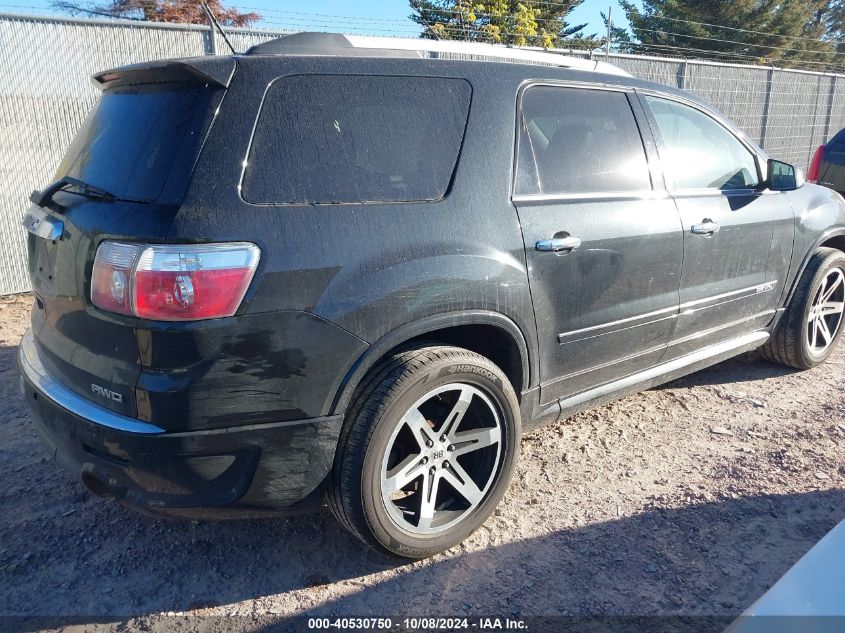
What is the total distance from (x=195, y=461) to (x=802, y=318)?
3.96m

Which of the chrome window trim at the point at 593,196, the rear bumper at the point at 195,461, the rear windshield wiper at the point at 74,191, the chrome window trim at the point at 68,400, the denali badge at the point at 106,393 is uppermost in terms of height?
the rear windshield wiper at the point at 74,191

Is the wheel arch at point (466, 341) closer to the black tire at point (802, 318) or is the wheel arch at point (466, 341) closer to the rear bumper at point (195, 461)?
the rear bumper at point (195, 461)

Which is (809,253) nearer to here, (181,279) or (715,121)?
(715,121)

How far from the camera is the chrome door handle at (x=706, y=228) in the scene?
140 inches

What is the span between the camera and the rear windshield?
7.43ft

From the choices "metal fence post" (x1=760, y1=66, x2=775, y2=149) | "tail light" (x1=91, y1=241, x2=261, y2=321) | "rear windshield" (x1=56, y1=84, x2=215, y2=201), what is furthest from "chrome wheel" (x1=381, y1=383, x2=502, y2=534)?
"metal fence post" (x1=760, y1=66, x2=775, y2=149)

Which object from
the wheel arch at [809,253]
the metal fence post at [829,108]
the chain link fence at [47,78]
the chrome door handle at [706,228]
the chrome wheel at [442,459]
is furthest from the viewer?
the metal fence post at [829,108]

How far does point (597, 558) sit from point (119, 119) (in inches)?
100

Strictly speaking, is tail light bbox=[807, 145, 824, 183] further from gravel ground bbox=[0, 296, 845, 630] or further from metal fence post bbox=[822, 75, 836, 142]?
metal fence post bbox=[822, 75, 836, 142]

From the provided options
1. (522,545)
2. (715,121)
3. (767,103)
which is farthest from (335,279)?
(767,103)

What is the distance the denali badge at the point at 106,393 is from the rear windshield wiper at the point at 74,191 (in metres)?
0.64

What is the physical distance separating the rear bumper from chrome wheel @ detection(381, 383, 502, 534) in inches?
12.6

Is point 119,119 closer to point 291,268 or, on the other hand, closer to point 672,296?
point 291,268

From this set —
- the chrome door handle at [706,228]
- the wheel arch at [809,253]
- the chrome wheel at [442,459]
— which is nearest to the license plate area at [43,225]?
the chrome wheel at [442,459]
